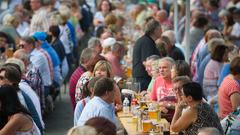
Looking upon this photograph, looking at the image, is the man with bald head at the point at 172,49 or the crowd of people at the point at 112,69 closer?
the crowd of people at the point at 112,69

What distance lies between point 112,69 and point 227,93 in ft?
5.99

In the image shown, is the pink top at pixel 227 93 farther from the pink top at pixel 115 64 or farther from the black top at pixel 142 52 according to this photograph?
the pink top at pixel 115 64

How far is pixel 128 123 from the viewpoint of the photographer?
37.3 ft

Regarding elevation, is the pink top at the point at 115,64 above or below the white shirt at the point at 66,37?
below

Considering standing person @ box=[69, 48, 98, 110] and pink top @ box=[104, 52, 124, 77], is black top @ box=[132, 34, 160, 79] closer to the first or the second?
pink top @ box=[104, 52, 124, 77]

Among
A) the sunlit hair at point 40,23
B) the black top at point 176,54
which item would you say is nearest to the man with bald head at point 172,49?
the black top at point 176,54

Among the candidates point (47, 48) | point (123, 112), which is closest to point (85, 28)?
point (47, 48)

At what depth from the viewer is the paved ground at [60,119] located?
15.5 metres

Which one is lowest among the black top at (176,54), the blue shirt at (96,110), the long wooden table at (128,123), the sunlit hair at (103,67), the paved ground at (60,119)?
the paved ground at (60,119)

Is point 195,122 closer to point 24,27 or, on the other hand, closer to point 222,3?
point 24,27

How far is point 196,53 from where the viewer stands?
1639 cm

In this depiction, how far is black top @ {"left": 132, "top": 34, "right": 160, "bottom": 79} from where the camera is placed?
1441 cm

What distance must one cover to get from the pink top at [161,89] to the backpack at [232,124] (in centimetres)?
179

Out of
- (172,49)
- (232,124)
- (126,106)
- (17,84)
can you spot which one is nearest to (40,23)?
(172,49)
